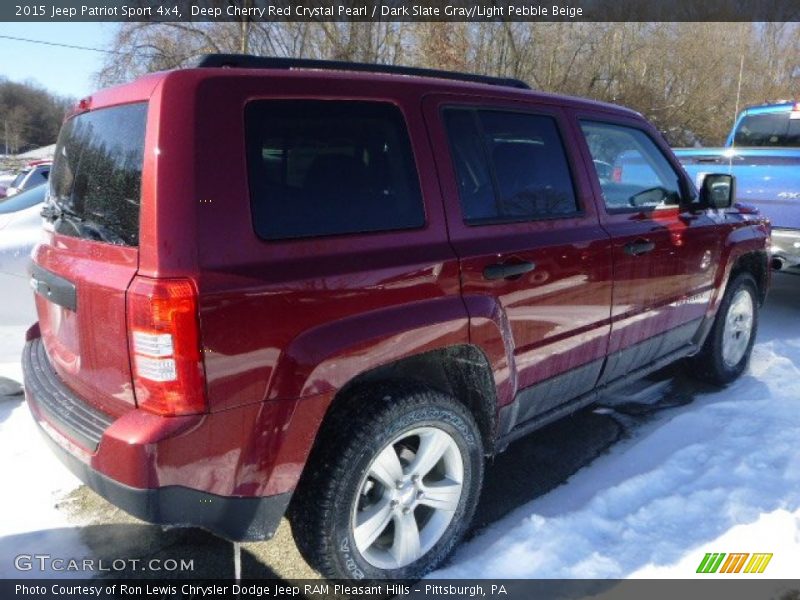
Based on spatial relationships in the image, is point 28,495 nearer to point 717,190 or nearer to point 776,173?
point 717,190

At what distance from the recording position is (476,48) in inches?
781

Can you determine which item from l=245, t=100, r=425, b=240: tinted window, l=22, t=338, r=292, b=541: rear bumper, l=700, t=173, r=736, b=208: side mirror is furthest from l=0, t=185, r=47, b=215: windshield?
l=700, t=173, r=736, b=208: side mirror

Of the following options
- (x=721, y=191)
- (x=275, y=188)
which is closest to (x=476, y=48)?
(x=721, y=191)

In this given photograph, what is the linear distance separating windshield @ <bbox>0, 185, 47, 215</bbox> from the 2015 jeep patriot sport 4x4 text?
280 cm

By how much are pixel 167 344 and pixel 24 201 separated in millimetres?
4345

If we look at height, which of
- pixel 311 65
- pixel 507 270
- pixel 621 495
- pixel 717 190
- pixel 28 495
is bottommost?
pixel 28 495

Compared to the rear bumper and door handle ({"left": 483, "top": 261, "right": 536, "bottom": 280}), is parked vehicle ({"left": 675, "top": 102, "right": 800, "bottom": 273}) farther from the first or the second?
the rear bumper

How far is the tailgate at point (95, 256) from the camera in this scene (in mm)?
1970

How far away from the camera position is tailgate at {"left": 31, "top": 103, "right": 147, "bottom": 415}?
197 centimetres

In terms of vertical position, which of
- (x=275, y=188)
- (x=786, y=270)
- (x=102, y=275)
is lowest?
(x=786, y=270)

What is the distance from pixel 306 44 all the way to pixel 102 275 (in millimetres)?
20631

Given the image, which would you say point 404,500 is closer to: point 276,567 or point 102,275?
point 276,567

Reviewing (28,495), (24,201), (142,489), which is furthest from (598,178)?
(24,201)

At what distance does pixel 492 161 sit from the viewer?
2.75m
